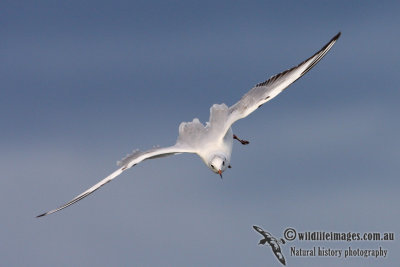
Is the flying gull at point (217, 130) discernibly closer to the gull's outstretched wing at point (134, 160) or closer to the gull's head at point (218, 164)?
the gull's outstretched wing at point (134, 160)

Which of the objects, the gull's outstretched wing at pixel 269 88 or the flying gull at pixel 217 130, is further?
the gull's outstretched wing at pixel 269 88

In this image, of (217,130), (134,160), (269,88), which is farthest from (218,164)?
(269,88)

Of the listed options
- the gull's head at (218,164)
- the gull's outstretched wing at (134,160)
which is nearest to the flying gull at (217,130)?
the gull's outstretched wing at (134,160)

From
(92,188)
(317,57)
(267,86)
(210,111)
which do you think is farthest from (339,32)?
(92,188)

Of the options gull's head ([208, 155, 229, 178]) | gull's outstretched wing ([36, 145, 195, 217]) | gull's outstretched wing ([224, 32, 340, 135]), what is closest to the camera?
gull's head ([208, 155, 229, 178])

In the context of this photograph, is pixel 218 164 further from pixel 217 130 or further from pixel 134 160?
pixel 134 160

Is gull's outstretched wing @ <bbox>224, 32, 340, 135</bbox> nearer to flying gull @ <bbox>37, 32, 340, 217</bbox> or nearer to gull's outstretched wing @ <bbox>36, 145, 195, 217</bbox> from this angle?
flying gull @ <bbox>37, 32, 340, 217</bbox>

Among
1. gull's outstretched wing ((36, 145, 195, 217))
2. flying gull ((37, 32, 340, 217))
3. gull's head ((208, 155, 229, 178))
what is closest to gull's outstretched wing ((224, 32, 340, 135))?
flying gull ((37, 32, 340, 217))

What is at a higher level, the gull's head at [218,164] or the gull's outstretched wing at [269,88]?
the gull's outstretched wing at [269,88]

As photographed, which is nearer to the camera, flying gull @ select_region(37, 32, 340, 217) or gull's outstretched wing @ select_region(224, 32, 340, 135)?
flying gull @ select_region(37, 32, 340, 217)
